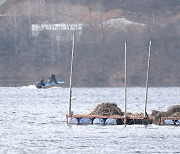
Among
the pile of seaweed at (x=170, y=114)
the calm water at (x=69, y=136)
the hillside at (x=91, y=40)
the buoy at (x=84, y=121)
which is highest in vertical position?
the hillside at (x=91, y=40)

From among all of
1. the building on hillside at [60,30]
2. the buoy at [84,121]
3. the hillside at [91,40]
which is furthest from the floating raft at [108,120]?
the building on hillside at [60,30]

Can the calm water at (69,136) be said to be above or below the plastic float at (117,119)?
below

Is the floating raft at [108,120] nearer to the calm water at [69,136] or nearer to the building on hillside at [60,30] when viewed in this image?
the calm water at [69,136]

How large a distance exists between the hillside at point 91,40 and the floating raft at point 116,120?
86.5 metres

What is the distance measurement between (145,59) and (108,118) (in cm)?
9635

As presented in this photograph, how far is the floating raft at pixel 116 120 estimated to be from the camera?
68125mm

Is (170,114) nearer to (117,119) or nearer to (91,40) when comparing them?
(117,119)

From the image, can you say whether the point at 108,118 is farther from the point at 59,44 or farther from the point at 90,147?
the point at 59,44

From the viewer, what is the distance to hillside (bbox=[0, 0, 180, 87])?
539ft

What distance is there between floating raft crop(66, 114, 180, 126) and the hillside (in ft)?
284

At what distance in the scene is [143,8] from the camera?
19250 cm

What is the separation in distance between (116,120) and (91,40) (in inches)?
4267

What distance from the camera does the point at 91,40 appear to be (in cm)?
17712

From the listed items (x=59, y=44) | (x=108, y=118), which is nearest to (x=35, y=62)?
(x=59, y=44)
